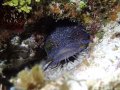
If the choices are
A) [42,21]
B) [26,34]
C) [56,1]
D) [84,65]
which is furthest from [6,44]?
[84,65]

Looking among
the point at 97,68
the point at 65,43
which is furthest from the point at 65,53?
the point at 97,68

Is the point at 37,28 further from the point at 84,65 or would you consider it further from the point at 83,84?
the point at 83,84

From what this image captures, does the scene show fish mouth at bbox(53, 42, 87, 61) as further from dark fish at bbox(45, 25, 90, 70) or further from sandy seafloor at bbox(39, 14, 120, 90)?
sandy seafloor at bbox(39, 14, 120, 90)

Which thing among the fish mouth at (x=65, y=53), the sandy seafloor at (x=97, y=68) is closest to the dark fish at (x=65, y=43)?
the fish mouth at (x=65, y=53)

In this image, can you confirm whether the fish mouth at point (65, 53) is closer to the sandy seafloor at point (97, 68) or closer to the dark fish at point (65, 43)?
the dark fish at point (65, 43)

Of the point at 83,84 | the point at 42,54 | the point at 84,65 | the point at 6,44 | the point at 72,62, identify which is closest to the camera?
the point at 83,84

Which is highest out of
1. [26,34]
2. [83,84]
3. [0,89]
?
[26,34]

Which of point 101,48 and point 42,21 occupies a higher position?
point 42,21
